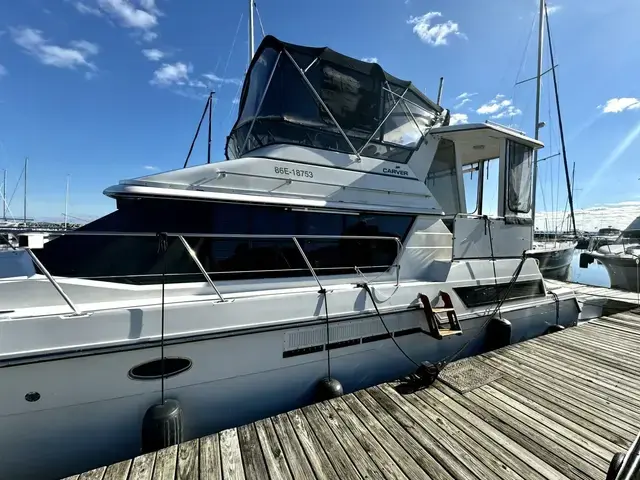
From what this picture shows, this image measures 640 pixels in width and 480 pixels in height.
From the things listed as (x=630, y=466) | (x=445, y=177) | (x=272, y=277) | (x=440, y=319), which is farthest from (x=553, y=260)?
(x=630, y=466)

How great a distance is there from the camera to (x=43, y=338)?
2.30 metres

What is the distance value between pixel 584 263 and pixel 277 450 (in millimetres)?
17245

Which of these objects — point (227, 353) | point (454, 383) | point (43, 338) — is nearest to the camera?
point (43, 338)

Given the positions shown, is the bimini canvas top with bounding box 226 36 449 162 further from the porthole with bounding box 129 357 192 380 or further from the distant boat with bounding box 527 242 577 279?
the distant boat with bounding box 527 242 577 279

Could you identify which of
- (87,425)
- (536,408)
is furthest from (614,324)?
(87,425)

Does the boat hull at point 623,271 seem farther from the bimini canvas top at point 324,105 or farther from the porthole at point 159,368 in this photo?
the porthole at point 159,368

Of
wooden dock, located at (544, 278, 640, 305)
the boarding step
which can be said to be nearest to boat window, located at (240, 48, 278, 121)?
the boarding step

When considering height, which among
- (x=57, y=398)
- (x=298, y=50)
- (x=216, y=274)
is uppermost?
(x=298, y=50)

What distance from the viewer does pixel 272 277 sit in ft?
11.7

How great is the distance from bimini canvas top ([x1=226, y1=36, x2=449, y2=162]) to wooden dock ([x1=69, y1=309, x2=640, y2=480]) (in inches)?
119

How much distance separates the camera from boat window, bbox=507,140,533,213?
5.14 meters

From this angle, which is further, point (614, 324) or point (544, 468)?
point (614, 324)

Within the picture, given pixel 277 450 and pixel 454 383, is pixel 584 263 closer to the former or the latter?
pixel 454 383

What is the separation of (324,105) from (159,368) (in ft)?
11.3
